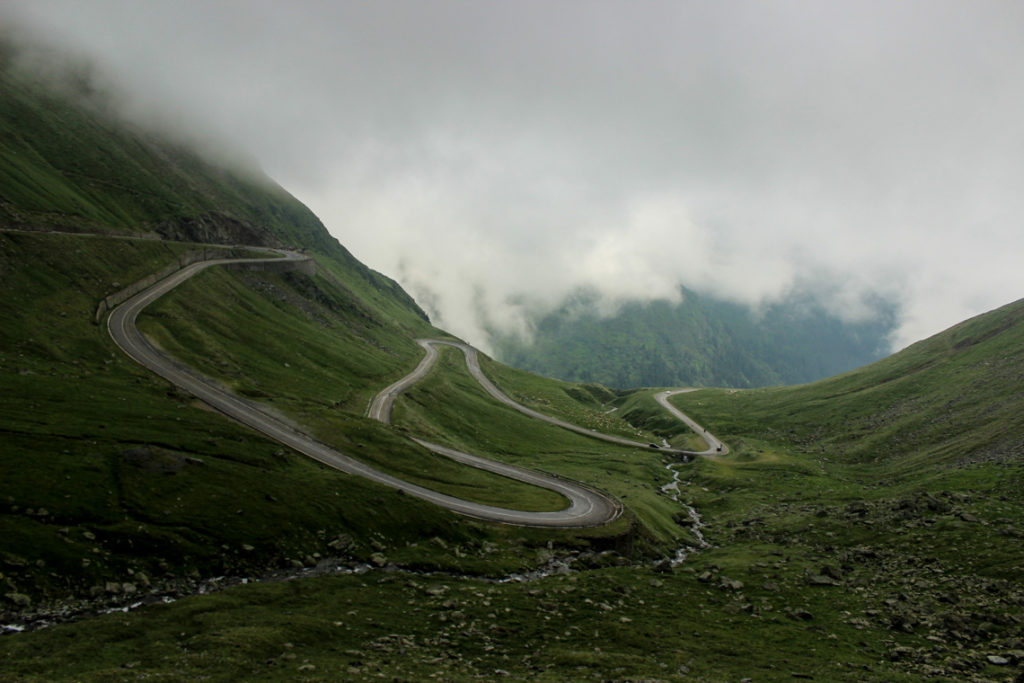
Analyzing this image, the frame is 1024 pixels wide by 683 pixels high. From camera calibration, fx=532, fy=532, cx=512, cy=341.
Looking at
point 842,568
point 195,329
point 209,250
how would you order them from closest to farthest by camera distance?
point 842,568 < point 195,329 < point 209,250

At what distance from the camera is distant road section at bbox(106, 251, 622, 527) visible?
72.0 metres

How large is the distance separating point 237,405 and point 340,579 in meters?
48.3

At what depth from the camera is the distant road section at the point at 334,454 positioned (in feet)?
236

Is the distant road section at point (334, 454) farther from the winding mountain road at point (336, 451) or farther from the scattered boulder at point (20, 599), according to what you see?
the scattered boulder at point (20, 599)

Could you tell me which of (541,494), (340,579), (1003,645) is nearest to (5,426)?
(340,579)

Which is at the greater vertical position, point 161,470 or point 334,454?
point 334,454

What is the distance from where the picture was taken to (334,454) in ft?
252

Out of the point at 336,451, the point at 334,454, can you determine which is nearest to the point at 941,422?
the point at 336,451

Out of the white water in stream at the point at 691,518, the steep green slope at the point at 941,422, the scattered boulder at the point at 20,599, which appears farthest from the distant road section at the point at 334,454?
the steep green slope at the point at 941,422

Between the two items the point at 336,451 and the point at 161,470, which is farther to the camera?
the point at 336,451

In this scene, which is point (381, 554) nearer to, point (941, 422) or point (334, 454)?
point (334, 454)

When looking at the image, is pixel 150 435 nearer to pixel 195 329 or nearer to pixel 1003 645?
pixel 195 329

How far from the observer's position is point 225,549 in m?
45.5

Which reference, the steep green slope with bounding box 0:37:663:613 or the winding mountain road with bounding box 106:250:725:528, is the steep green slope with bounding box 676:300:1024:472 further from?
the steep green slope with bounding box 0:37:663:613
